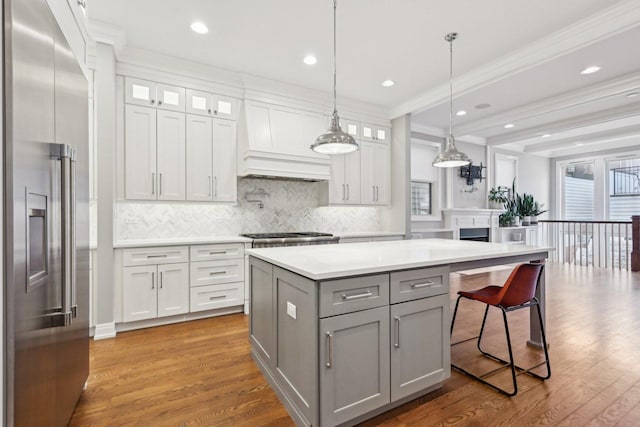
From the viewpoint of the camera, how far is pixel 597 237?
7.11 meters

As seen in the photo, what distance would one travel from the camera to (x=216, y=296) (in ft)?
12.2

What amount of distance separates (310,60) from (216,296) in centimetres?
296

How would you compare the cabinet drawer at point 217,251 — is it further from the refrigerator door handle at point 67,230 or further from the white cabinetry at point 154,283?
the refrigerator door handle at point 67,230

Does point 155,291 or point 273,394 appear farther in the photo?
point 155,291

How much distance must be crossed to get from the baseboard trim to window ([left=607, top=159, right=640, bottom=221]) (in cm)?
1065

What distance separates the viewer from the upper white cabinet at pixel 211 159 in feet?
12.6

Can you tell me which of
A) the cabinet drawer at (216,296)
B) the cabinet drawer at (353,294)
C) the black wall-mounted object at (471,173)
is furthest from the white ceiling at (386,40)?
the cabinet drawer at (216,296)

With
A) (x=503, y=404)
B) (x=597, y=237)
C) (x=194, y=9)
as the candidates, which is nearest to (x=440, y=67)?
(x=194, y=9)

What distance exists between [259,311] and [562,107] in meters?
5.18

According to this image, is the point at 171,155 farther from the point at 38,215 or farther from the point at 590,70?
the point at 590,70

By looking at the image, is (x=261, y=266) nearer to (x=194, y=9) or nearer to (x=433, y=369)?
(x=433, y=369)

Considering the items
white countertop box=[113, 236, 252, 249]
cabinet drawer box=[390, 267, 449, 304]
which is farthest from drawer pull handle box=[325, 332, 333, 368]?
white countertop box=[113, 236, 252, 249]

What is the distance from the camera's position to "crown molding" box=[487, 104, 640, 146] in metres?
4.98

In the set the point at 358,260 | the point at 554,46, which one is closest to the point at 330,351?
the point at 358,260
